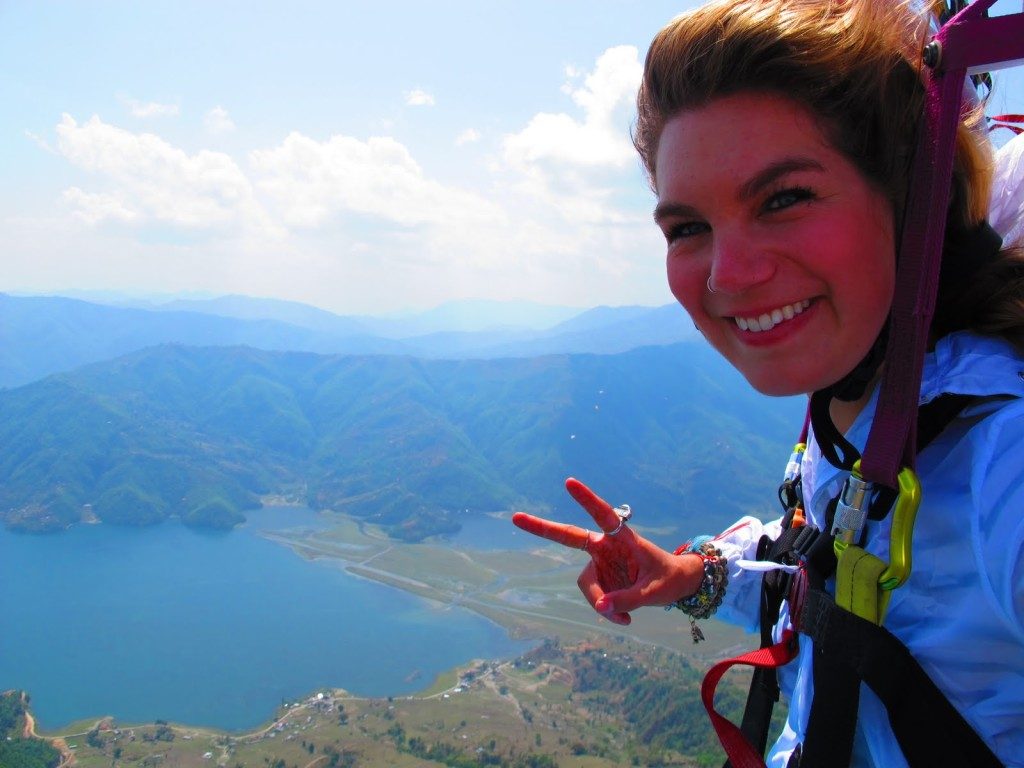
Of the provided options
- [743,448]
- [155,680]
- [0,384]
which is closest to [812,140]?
[155,680]

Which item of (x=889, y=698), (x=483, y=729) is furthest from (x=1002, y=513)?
(x=483, y=729)

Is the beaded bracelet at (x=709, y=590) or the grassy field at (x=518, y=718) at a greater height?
the beaded bracelet at (x=709, y=590)

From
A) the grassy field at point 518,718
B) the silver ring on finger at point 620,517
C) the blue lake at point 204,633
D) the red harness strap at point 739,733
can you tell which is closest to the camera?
the red harness strap at point 739,733

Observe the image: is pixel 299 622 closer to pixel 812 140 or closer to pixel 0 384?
pixel 812 140

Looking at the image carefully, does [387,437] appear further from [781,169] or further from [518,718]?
[781,169]

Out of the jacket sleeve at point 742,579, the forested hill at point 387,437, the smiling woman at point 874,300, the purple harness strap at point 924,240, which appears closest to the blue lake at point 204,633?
the forested hill at point 387,437

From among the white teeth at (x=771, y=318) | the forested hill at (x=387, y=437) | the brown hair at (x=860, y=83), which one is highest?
the brown hair at (x=860, y=83)

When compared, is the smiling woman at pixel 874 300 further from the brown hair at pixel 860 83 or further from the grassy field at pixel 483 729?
the grassy field at pixel 483 729
